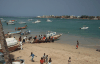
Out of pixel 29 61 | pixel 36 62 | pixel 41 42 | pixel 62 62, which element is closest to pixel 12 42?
pixel 29 61

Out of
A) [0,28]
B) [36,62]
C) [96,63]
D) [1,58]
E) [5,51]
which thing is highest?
[0,28]

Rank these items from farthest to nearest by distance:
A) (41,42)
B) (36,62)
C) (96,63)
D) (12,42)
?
(41,42) < (12,42) < (96,63) < (36,62)

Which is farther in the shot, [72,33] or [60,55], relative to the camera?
[72,33]

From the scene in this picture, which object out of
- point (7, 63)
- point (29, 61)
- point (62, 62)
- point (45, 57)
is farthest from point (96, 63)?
point (7, 63)

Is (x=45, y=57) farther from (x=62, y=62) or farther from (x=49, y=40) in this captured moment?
(x=49, y=40)

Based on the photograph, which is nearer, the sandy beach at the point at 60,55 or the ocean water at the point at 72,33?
the sandy beach at the point at 60,55

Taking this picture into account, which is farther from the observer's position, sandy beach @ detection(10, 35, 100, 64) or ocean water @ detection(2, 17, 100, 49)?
ocean water @ detection(2, 17, 100, 49)

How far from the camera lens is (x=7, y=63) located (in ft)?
19.7

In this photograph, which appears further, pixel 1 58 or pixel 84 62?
pixel 84 62

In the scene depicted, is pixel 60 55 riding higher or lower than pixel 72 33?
higher

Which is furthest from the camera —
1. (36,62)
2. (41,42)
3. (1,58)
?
(41,42)

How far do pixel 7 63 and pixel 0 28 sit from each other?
2.47 m

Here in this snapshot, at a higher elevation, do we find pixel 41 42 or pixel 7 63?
pixel 7 63

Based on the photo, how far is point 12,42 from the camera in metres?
11.5
